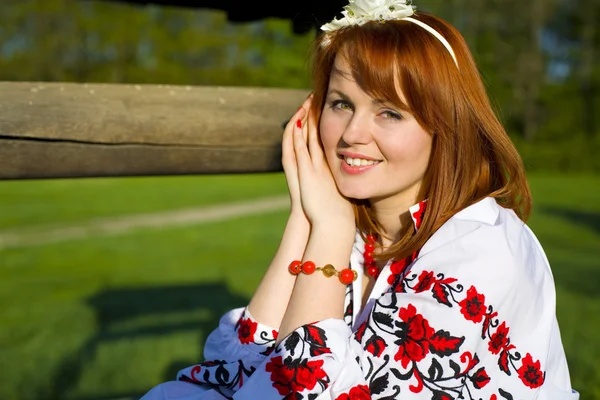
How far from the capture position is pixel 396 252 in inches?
89.2

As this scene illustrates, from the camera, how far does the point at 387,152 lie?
2.16m

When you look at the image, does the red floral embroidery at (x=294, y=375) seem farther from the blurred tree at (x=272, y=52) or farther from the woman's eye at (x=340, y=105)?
the blurred tree at (x=272, y=52)

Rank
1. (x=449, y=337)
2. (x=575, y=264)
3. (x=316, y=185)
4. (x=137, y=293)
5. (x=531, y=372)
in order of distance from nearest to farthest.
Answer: (x=449, y=337)
(x=531, y=372)
(x=316, y=185)
(x=137, y=293)
(x=575, y=264)

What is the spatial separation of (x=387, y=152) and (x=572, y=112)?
3359 cm

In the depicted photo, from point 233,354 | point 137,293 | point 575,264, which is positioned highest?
point 233,354

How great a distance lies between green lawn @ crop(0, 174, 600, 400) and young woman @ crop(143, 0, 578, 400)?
264cm

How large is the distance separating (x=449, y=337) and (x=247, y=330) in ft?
2.33

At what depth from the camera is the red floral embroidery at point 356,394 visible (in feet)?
6.06

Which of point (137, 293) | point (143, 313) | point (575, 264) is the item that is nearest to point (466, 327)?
point (143, 313)

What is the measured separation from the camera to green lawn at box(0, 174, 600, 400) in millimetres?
5133

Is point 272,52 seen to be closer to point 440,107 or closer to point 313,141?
point 313,141

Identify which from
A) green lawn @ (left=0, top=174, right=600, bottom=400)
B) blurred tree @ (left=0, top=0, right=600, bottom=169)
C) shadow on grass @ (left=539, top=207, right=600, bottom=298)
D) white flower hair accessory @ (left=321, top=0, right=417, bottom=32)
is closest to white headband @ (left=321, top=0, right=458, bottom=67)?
white flower hair accessory @ (left=321, top=0, right=417, bottom=32)

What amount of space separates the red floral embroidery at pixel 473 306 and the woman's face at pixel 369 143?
0.47 metres

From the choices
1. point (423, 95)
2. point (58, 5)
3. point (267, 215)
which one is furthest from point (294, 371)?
point (58, 5)
